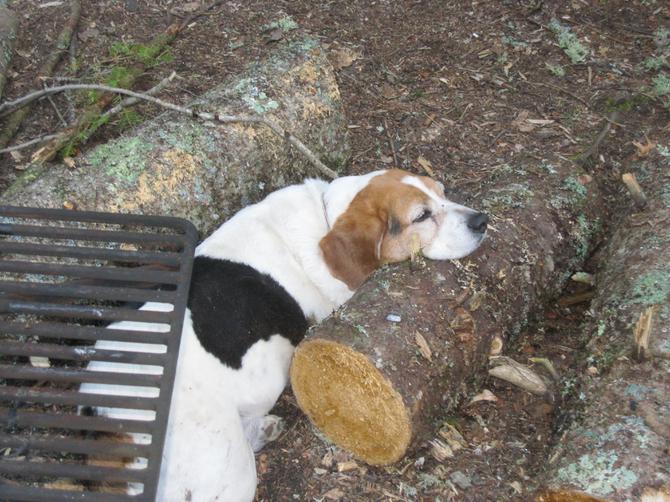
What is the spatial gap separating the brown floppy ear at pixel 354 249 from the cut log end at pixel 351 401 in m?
0.80

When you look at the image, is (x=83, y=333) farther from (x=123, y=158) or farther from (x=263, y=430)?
(x=123, y=158)

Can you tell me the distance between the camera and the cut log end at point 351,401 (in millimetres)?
3348

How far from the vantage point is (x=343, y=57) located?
654cm

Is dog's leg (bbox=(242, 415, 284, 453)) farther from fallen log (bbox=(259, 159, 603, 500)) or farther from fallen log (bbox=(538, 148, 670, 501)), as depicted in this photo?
fallen log (bbox=(538, 148, 670, 501))

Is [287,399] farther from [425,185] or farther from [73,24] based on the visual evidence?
[73,24]

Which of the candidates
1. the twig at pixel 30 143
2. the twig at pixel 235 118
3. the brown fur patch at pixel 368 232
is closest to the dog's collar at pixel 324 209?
the brown fur patch at pixel 368 232

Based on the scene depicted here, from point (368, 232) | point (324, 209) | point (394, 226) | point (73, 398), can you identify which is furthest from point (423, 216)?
point (73, 398)

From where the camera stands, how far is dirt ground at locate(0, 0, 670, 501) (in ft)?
17.8

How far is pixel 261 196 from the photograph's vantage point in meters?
5.05

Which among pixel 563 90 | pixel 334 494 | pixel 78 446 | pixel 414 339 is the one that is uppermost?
pixel 414 339

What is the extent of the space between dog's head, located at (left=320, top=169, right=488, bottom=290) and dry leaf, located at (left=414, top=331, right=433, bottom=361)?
727mm

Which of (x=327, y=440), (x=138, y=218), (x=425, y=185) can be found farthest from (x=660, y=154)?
(x=138, y=218)

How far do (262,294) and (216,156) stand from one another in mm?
1260

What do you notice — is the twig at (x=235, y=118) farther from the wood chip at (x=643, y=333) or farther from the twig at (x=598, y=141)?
the wood chip at (x=643, y=333)
